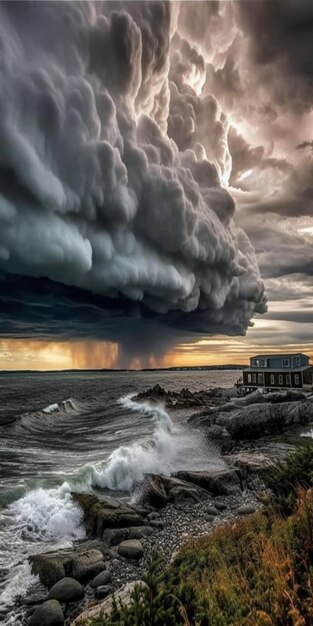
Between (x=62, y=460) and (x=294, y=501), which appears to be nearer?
(x=294, y=501)

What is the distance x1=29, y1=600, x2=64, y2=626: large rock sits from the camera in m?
7.93

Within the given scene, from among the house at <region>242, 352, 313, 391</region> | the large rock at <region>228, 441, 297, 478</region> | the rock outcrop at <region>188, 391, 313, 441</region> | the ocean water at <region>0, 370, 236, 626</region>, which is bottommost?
the ocean water at <region>0, 370, 236, 626</region>

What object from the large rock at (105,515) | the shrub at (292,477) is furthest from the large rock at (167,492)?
the shrub at (292,477)

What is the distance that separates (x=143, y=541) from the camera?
1209 centimetres

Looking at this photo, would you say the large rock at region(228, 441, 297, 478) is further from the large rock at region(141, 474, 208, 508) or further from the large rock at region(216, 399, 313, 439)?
the large rock at region(216, 399, 313, 439)

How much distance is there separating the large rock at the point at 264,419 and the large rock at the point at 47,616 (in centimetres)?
2682

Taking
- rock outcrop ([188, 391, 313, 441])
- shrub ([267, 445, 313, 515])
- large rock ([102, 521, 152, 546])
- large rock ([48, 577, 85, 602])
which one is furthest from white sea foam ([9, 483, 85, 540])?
rock outcrop ([188, 391, 313, 441])

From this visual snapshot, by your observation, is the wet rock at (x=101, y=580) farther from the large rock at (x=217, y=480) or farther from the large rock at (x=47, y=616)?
the large rock at (x=217, y=480)

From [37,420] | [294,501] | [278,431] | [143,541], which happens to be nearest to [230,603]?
[294,501]

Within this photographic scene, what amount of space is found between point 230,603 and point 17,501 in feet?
44.7

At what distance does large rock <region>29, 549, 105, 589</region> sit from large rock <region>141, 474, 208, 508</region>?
230 inches

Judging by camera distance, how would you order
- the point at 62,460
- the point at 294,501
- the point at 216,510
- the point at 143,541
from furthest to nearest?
the point at 62,460, the point at 216,510, the point at 143,541, the point at 294,501

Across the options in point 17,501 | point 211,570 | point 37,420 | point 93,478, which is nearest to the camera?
point 211,570

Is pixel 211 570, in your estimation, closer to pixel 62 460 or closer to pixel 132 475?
pixel 132 475
